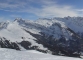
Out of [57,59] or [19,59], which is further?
[57,59]

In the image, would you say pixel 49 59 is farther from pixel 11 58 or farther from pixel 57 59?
pixel 11 58

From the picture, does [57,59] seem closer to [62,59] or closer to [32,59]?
[62,59]

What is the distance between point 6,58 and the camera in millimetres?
21547

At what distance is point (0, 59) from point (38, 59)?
392 centimetres

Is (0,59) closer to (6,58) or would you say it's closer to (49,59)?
(6,58)

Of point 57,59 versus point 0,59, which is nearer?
point 0,59

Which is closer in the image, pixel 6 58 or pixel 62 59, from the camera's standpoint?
pixel 6 58

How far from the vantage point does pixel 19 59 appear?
2117cm

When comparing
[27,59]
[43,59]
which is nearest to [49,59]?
[43,59]

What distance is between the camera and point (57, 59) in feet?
75.0

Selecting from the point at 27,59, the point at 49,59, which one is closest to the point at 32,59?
the point at 27,59

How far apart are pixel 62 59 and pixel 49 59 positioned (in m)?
1.46

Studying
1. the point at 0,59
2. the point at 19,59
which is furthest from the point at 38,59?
the point at 0,59

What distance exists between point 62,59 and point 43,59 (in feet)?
7.18
